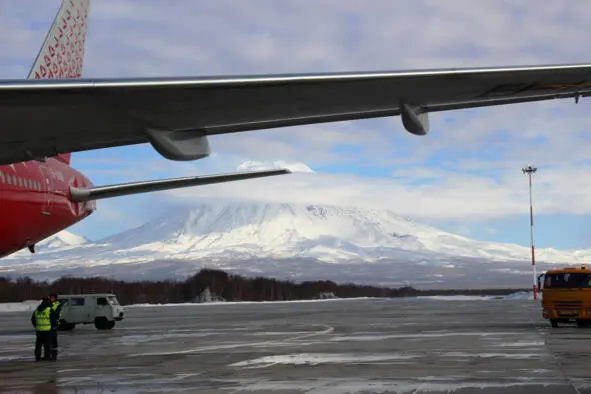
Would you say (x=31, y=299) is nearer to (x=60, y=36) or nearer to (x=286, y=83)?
(x=60, y=36)

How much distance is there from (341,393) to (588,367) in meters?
6.69

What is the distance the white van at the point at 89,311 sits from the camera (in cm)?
3991

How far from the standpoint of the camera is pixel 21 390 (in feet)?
A: 48.8

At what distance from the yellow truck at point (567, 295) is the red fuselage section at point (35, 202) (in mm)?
18946

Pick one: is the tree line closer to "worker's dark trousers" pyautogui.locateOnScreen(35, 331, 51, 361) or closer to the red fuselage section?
the red fuselage section

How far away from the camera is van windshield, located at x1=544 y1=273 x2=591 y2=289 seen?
3184 centimetres

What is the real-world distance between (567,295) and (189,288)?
86.7 meters

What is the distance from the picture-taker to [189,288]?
374 feet

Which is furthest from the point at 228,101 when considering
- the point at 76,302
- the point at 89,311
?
the point at 76,302

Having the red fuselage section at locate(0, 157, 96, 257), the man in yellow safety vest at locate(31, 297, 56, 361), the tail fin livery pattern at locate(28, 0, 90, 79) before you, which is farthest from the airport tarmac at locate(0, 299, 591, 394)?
the tail fin livery pattern at locate(28, 0, 90, 79)

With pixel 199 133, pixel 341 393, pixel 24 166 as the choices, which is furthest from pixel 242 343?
pixel 199 133

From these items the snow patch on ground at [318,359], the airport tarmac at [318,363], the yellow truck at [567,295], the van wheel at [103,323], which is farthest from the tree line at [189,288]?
the snow patch on ground at [318,359]

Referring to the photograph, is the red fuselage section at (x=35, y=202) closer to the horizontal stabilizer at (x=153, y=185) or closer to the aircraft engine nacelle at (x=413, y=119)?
the horizontal stabilizer at (x=153, y=185)

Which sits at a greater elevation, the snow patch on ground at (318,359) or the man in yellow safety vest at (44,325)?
the man in yellow safety vest at (44,325)
